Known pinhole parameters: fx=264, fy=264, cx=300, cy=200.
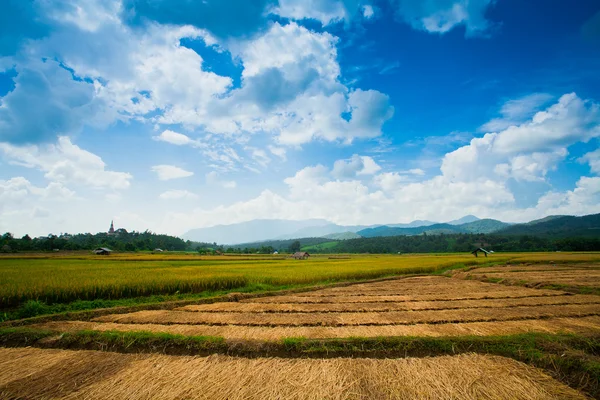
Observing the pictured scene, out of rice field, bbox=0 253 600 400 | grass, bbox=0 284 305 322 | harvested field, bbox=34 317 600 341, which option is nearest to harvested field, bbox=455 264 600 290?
rice field, bbox=0 253 600 400

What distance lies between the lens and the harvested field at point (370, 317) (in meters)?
7.24

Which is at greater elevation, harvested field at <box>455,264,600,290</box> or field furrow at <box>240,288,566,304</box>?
field furrow at <box>240,288,566,304</box>

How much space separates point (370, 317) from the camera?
882 centimetres

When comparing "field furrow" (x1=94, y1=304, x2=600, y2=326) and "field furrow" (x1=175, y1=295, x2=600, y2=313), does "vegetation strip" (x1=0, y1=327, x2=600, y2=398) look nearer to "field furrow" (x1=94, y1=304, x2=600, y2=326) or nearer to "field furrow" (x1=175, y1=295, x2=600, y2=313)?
"field furrow" (x1=94, y1=304, x2=600, y2=326)

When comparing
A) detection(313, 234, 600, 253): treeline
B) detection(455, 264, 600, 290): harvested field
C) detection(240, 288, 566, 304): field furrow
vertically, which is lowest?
detection(313, 234, 600, 253): treeline

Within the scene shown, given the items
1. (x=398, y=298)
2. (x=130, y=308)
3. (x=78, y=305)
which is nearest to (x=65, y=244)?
(x=78, y=305)

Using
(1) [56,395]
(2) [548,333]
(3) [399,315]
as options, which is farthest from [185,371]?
(2) [548,333]

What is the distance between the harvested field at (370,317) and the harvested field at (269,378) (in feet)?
5.28

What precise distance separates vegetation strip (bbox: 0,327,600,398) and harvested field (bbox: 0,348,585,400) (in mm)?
526

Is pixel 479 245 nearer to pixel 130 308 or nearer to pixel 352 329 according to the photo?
pixel 352 329

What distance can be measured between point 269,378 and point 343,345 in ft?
6.91

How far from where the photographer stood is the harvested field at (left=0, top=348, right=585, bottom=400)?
4176 millimetres

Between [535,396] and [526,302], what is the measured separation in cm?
904

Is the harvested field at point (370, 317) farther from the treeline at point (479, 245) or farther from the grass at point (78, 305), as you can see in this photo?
the treeline at point (479, 245)
